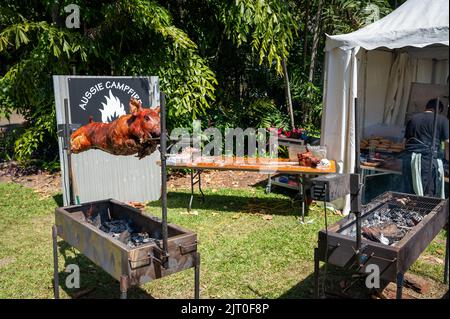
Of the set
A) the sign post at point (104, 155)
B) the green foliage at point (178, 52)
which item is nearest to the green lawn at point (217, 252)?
the sign post at point (104, 155)

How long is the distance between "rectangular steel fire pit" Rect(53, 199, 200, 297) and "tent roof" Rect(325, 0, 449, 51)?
413cm

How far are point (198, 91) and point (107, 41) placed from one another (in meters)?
2.13

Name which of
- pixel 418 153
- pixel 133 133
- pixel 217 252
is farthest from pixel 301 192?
pixel 133 133

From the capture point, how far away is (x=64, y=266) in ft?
16.3

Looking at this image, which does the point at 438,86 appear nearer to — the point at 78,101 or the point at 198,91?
the point at 198,91

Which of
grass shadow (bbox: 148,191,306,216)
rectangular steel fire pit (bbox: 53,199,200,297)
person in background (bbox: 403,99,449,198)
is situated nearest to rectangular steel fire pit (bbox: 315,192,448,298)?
rectangular steel fire pit (bbox: 53,199,200,297)

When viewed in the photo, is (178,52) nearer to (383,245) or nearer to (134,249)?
(134,249)

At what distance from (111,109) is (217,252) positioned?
314 cm

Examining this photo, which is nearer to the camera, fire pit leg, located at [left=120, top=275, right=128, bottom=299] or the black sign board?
fire pit leg, located at [left=120, top=275, right=128, bottom=299]

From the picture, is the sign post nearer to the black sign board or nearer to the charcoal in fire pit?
the black sign board

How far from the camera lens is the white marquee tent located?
18.9 feet

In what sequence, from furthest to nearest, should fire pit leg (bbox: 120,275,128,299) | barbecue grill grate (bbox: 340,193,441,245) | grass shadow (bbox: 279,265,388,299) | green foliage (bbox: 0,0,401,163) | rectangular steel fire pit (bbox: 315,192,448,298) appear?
green foliage (bbox: 0,0,401,163), grass shadow (bbox: 279,265,388,299), barbecue grill grate (bbox: 340,193,441,245), rectangular steel fire pit (bbox: 315,192,448,298), fire pit leg (bbox: 120,275,128,299)

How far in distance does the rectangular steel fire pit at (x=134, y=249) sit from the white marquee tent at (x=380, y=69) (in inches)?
84.1
